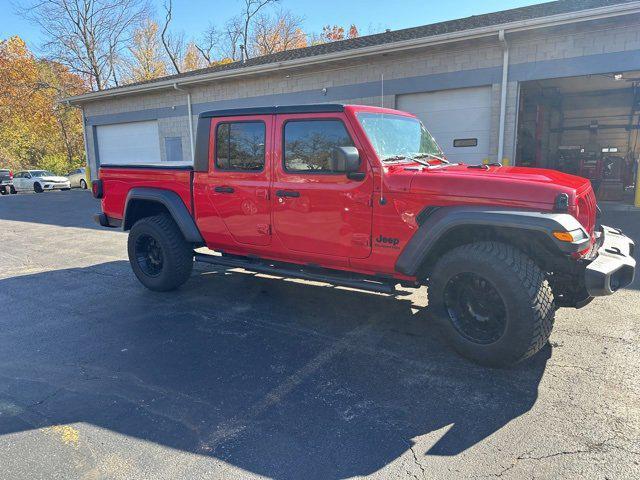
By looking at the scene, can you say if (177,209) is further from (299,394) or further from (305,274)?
(299,394)

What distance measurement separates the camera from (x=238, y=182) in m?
4.66

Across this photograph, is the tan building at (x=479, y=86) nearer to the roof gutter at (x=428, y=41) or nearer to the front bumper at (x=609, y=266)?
the roof gutter at (x=428, y=41)

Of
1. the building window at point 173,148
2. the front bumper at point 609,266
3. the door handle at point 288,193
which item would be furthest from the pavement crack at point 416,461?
the building window at point 173,148

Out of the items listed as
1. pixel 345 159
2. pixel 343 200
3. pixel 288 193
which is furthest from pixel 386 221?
pixel 288 193

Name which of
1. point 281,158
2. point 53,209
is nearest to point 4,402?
point 281,158

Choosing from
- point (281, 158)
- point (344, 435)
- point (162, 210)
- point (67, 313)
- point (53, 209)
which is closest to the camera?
point (344, 435)

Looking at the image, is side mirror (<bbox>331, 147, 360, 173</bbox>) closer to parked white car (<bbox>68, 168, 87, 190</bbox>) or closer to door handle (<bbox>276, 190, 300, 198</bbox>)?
door handle (<bbox>276, 190, 300, 198</bbox>)

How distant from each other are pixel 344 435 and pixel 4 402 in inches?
93.0

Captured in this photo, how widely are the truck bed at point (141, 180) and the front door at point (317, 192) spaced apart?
131 cm

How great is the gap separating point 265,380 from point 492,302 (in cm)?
182

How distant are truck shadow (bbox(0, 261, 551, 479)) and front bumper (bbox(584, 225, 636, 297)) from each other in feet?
2.51

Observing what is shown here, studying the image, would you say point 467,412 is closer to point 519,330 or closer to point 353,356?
point 519,330

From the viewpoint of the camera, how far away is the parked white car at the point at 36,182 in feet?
84.7

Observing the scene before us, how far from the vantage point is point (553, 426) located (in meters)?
2.67
